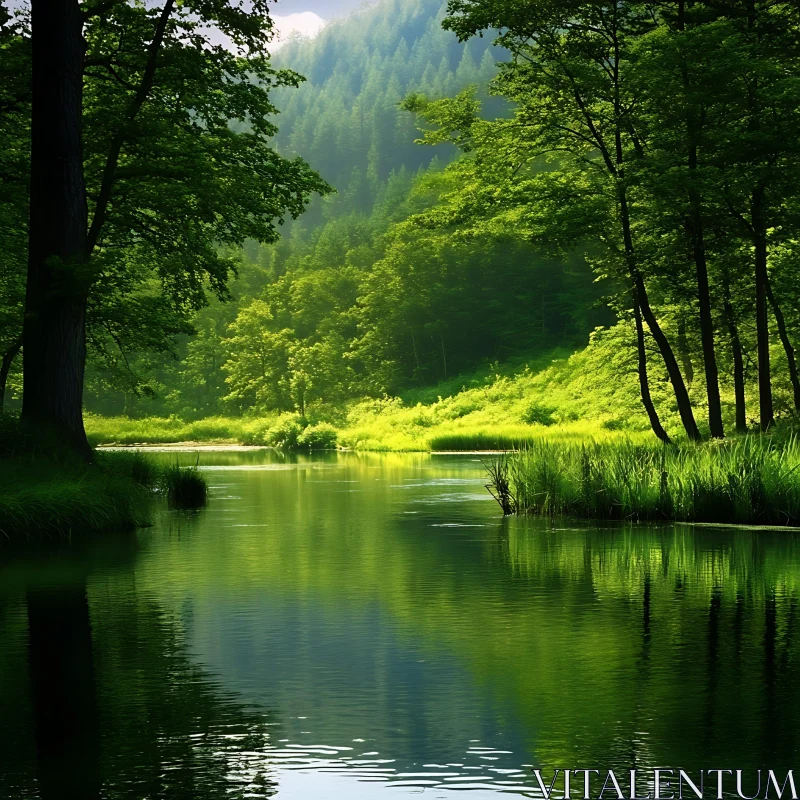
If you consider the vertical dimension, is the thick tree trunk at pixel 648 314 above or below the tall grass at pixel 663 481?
above

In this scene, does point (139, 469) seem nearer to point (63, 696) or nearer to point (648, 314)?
point (648, 314)

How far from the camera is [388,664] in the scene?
7.81 meters

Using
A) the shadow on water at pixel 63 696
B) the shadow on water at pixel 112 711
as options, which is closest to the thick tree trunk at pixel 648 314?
the shadow on water at pixel 112 711

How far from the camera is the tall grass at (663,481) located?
16.8 meters

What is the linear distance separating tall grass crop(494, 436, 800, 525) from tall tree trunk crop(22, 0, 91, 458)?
759 centimetres

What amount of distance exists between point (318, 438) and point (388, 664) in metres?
49.0

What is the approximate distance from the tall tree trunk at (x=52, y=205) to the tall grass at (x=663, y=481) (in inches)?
299

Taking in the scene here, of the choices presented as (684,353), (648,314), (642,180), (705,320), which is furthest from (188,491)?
(684,353)

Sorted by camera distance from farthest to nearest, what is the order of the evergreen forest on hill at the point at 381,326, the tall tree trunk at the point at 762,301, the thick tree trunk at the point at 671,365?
the evergreen forest on hill at the point at 381,326 < the thick tree trunk at the point at 671,365 < the tall tree trunk at the point at 762,301

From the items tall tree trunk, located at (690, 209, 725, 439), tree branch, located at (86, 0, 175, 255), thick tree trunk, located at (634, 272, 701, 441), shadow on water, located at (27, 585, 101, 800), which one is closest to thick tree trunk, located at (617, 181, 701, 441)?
thick tree trunk, located at (634, 272, 701, 441)

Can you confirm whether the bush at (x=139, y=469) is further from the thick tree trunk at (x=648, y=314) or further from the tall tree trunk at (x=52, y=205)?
the thick tree trunk at (x=648, y=314)

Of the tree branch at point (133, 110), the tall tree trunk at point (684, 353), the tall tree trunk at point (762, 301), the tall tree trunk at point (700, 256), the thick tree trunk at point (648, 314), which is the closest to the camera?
the tree branch at point (133, 110)

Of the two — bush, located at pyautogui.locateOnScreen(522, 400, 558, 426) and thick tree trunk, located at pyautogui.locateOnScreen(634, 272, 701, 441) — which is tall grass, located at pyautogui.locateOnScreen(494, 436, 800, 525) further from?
bush, located at pyautogui.locateOnScreen(522, 400, 558, 426)

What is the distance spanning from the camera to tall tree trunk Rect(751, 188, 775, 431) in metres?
22.7
